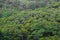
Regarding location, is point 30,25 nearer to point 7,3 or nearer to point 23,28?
point 23,28

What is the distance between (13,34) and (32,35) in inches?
23.2

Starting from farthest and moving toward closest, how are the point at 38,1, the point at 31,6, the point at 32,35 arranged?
1. the point at 38,1
2. the point at 31,6
3. the point at 32,35

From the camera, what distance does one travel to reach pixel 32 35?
6.21 m

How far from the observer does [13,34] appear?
6.34 metres

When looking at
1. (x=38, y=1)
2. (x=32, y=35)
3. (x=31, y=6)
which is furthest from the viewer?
(x=38, y=1)

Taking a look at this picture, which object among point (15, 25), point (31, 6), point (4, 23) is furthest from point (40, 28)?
point (31, 6)

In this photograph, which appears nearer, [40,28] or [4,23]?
[40,28]

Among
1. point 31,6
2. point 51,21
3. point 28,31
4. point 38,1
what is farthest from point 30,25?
point 38,1

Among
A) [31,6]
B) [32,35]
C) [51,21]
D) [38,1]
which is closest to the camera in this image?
[32,35]

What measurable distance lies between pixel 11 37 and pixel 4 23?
76 centimetres

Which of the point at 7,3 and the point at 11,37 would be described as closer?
the point at 11,37

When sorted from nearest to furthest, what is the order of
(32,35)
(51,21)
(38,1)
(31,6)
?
1. (32,35)
2. (51,21)
3. (31,6)
4. (38,1)

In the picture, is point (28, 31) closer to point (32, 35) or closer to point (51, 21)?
point (32, 35)

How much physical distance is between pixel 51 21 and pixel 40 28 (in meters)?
0.51
